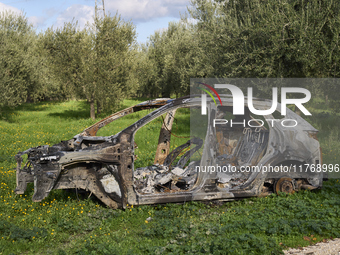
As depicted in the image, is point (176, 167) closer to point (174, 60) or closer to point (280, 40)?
point (280, 40)

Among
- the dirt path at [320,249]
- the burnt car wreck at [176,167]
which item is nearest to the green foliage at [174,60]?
the burnt car wreck at [176,167]

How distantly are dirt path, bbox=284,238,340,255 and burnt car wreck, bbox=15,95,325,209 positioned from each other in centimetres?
164

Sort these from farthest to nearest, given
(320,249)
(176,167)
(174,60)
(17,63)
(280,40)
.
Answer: (174,60)
(17,63)
(280,40)
(176,167)
(320,249)

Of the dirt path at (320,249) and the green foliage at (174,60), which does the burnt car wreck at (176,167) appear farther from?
the green foliage at (174,60)

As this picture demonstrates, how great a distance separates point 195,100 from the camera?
5.84 meters

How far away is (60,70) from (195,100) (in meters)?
17.7

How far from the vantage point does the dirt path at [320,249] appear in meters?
4.24

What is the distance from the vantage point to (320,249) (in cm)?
435

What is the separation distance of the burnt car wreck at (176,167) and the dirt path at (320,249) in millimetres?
1635

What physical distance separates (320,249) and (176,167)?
360cm

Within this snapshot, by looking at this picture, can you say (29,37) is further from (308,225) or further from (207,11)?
(308,225)

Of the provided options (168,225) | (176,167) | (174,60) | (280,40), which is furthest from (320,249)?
(174,60)

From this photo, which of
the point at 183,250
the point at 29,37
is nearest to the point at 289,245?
the point at 183,250

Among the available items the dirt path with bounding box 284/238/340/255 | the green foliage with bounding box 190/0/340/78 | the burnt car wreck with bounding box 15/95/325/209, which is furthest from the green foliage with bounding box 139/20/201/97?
the dirt path with bounding box 284/238/340/255
